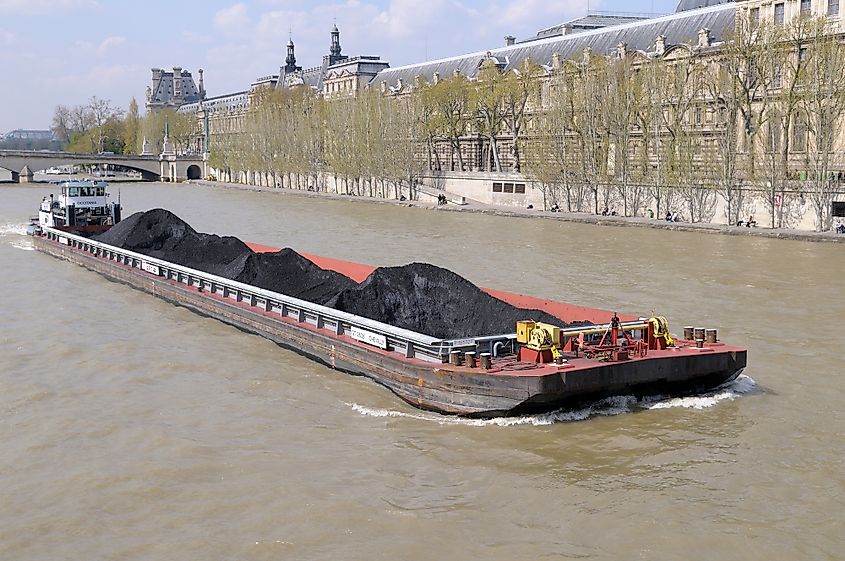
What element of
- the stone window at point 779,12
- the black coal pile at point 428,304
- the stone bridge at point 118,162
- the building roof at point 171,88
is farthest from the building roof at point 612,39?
the building roof at point 171,88

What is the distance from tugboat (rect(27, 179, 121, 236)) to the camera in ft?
126

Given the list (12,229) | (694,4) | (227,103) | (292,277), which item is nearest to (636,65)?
(694,4)

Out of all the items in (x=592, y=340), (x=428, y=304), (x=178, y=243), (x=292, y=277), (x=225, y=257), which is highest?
(x=178, y=243)

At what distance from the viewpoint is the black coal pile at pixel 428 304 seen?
16.4 m

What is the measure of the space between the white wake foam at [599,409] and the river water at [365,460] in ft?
0.13

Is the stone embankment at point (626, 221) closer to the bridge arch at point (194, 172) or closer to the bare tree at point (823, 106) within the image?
the bare tree at point (823, 106)

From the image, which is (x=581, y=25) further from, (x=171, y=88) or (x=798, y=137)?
(x=171, y=88)

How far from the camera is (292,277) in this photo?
2148 cm

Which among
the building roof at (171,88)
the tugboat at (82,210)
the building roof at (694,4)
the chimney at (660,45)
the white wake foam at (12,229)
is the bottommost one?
the white wake foam at (12,229)

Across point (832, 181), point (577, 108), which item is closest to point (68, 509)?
point (832, 181)

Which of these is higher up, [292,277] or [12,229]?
[12,229]

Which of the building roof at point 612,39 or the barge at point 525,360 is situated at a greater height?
the building roof at point 612,39

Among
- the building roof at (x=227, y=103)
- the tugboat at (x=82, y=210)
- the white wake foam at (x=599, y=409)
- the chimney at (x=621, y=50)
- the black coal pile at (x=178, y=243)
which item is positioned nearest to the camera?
the white wake foam at (x=599, y=409)

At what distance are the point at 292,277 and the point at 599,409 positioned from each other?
954cm
